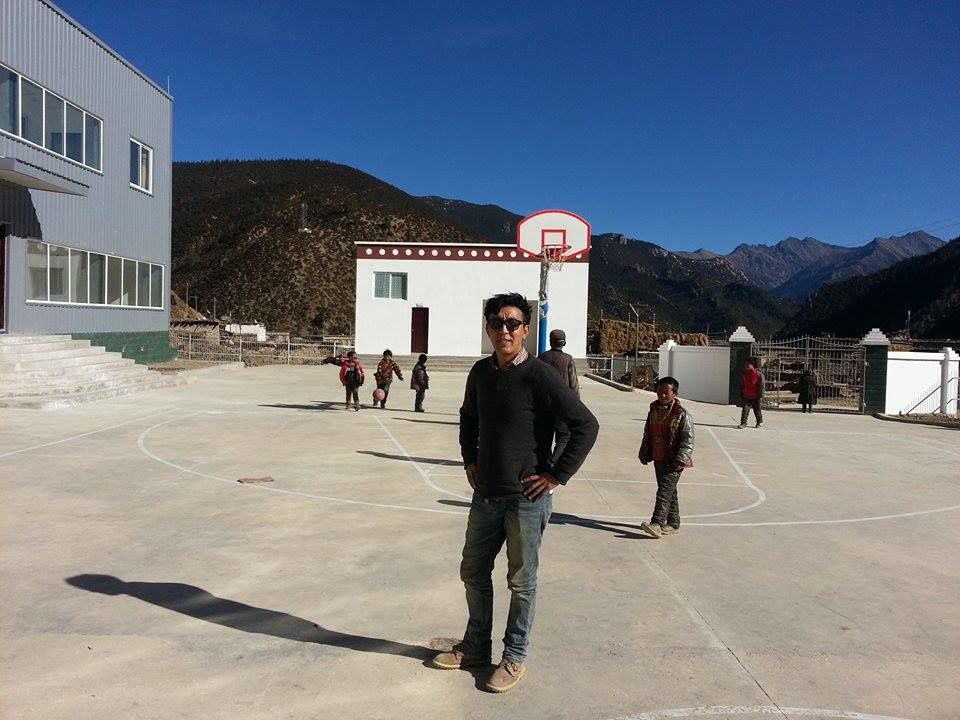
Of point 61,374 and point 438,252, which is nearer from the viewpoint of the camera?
point 61,374

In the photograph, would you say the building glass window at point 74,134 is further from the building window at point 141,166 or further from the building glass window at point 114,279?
the building glass window at point 114,279

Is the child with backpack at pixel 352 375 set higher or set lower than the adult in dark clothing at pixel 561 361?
lower

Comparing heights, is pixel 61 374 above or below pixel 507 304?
below

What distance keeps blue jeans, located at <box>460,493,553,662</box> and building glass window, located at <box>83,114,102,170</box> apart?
71.8 ft

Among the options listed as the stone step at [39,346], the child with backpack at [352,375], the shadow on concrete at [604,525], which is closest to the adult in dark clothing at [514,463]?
the shadow on concrete at [604,525]

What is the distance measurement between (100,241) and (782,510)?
21.0 m

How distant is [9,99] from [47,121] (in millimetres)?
1548

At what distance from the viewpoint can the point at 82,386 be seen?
55.0 ft

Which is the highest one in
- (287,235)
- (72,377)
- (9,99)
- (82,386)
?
(287,235)

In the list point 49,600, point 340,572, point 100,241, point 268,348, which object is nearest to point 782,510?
point 340,572

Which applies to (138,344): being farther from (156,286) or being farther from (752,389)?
(752,389)

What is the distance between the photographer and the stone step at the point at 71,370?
51.5 feet

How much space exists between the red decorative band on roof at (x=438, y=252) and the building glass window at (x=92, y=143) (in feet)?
57.1

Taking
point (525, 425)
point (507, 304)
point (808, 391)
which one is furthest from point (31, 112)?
point (808, 391)
